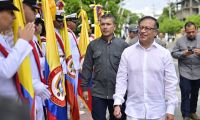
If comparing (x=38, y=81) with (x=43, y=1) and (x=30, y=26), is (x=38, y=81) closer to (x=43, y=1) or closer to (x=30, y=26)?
(x=30, y=26)

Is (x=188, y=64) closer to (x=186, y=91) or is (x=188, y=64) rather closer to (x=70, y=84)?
(x=186, y=91)

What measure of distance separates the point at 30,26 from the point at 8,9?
0.22m

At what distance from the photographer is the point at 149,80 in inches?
158

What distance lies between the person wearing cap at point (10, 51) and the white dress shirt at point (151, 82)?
1.25 metres

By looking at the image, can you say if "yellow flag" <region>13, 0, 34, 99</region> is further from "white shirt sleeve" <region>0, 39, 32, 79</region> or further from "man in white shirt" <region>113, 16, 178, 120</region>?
"man in white shirt" <region>113, 16, 178, 120</region>

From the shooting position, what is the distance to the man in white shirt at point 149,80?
13.1ft

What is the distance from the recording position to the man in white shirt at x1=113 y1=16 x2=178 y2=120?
13.1 ft

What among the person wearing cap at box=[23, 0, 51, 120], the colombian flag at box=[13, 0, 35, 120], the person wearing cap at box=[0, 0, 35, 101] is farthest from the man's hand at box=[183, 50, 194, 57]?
the person wearing cap at box=[0, 0, 35, 101]

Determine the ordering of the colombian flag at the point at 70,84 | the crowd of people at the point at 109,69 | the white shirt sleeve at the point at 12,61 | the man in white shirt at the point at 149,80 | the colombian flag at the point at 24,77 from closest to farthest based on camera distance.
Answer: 1. the white shirt sleeve at the point at 12,61
2. the crowd of people at the point at 109,69
3. the colombian flag at the point at 24,77
4. the man in white shirt at the point at 149,80
5. the colombian flag at the point at 70,84

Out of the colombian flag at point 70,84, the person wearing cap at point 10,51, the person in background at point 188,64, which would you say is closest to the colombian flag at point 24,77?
the person wearing cap at point 10,51

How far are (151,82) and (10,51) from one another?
4.90ft

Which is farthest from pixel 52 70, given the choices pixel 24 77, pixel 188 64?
pixel 188 64

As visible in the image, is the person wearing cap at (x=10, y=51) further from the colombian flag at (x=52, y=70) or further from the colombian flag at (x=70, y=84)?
the colombian flag at (x=70, y=84)

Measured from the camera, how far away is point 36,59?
396cm
